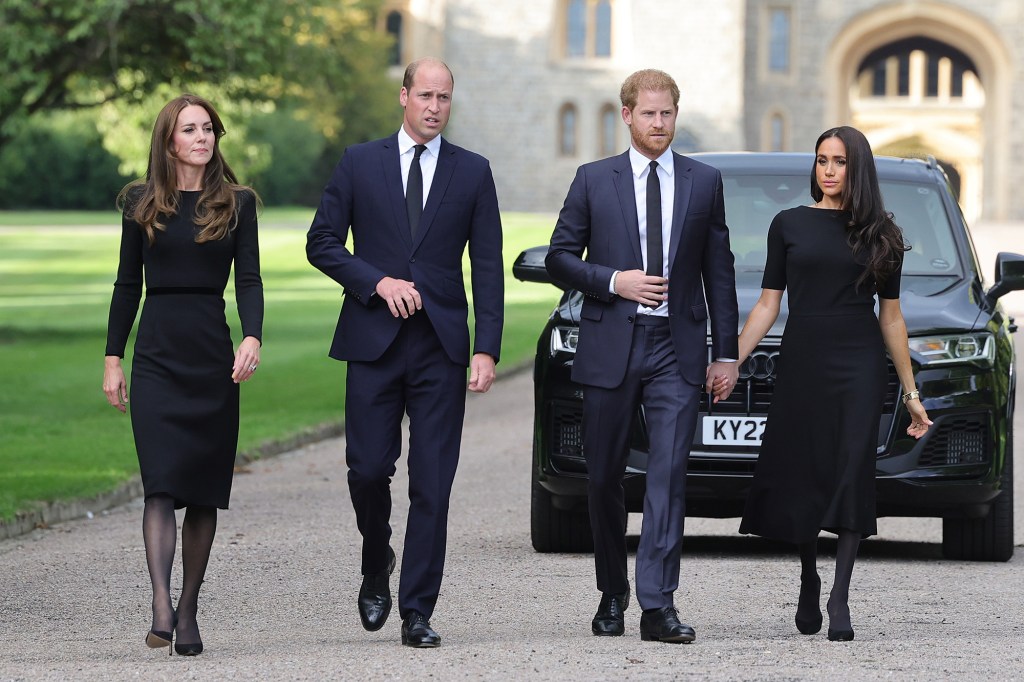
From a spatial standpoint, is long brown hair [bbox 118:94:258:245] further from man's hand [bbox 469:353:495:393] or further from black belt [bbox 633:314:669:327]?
black belt [bbox 633:314:669:327]

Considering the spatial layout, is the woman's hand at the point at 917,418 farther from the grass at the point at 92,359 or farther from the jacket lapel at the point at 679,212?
the grass at the point at 92,359

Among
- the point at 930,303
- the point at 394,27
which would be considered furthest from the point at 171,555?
the point at 394,27

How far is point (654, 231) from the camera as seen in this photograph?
21.0 ft

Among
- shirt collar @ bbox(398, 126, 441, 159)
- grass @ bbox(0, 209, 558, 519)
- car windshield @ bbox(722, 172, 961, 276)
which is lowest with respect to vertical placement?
grass @ bbox(0, 209, 558, 519)

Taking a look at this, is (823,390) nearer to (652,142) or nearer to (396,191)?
(652,142)

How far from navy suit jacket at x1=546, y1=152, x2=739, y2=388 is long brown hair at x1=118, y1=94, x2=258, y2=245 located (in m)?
1.13

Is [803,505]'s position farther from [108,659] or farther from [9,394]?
[9,394]

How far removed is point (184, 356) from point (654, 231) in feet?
5.31

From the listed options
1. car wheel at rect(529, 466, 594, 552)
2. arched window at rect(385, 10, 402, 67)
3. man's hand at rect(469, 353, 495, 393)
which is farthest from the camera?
arched window at rect(385, 10, 402, 67)

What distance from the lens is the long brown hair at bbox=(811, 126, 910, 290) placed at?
646 centimetres

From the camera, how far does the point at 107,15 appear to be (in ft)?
73.6

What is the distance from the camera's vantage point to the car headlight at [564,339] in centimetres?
828

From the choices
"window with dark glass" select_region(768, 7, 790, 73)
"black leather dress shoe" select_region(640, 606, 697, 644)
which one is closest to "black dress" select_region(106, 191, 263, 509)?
"black leather dress shoe" select_region(640, 606, 697, 644)

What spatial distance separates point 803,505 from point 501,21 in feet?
209
